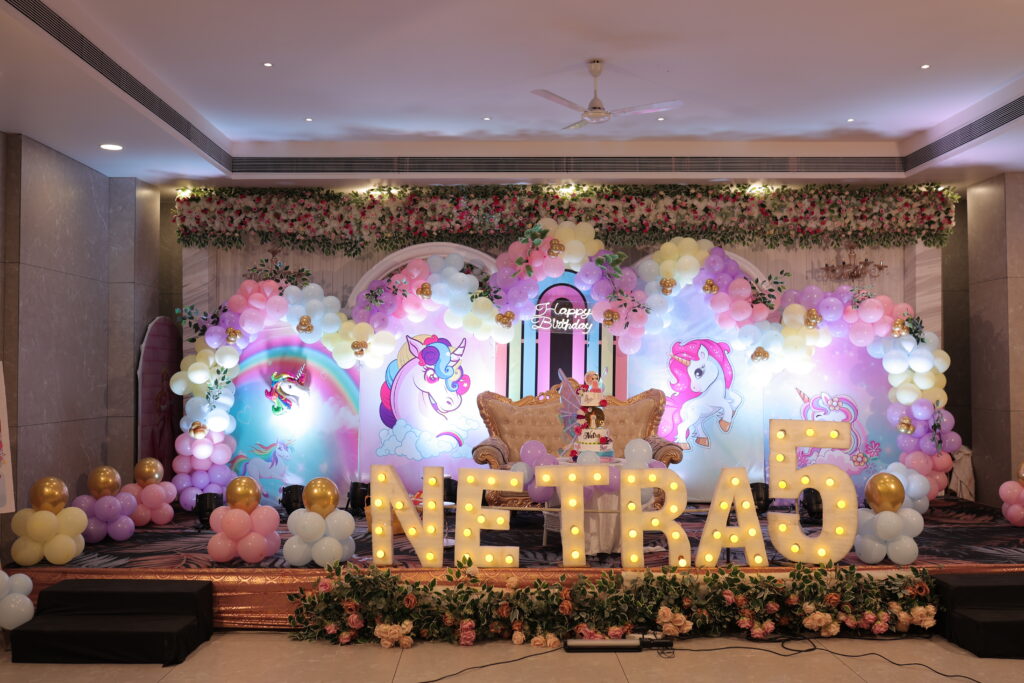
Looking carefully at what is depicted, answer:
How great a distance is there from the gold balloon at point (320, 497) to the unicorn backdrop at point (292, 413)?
8.62 feet

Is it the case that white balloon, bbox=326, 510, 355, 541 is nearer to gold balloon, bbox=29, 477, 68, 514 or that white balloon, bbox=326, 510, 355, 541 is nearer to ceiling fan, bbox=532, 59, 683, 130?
gold balloon, bbox=29, 477, 68, 514

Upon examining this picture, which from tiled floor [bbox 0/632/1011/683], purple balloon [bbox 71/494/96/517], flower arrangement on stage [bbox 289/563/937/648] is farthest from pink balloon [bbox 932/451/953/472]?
purple balloon [bbox 71/494/96/517]

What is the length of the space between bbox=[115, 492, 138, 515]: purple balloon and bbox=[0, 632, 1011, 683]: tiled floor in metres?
1.59

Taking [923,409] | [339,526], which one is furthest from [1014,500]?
[339,526]

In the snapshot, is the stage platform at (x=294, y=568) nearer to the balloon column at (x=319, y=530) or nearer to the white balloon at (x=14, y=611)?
the balloon column at (x=319, y=530)

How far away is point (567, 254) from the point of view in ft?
23.6

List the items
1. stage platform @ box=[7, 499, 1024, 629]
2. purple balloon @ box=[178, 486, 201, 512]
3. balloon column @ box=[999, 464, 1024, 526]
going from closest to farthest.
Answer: stage platform @ box=[7, 499, 1024, 629]
balloon column @ box=[999, 464, 1024, 526]
purple balloon @ box=[178, 486, 201, 512]

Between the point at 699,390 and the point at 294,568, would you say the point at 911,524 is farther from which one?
the point at 294,568

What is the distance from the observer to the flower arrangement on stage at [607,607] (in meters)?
4.77

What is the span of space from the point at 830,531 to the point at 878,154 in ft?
13.6

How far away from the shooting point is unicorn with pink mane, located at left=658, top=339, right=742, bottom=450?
7852 millimetres

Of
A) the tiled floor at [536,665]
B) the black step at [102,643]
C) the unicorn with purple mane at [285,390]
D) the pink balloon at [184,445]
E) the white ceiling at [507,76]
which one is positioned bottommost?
the tiled floor at [536,665]

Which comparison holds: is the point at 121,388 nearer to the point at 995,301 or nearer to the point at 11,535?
the point at 11,535

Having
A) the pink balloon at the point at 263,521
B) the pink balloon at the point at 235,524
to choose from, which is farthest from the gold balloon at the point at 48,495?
the pink balloon at the point at 263,521
